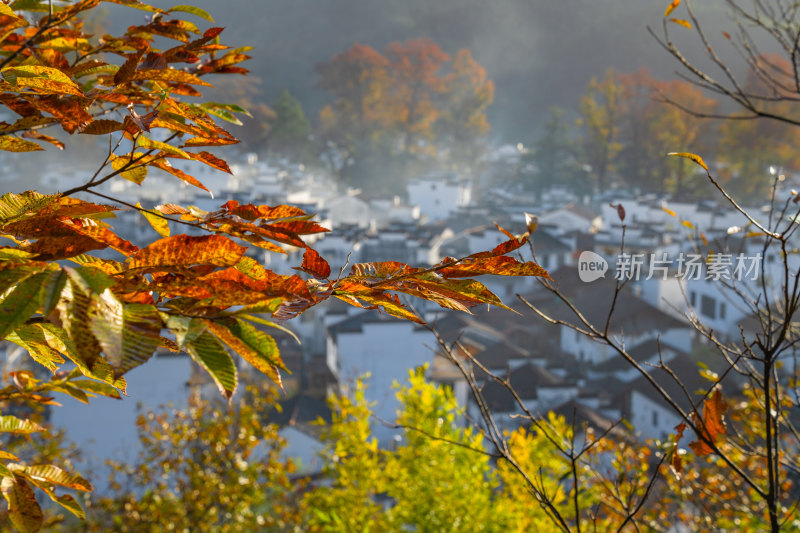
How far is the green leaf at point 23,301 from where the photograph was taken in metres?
0.33

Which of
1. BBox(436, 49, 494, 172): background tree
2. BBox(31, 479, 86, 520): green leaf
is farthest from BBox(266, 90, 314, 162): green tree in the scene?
BBox(31, 479, 86, 520): green leaf

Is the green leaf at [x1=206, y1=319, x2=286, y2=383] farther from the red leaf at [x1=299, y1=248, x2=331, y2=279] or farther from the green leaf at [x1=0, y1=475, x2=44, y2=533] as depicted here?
the green leaf at [x1=0, y1=475, x2=44, y2=533]

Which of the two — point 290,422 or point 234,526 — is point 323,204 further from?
point 234,526

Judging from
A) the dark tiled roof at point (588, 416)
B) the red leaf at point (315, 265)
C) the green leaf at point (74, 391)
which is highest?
the dark tiled roof at point (588, 416)

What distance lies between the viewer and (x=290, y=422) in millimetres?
6172

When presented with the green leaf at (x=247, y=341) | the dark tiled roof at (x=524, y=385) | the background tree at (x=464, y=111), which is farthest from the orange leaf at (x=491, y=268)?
the background tree at (x=464, y=111)

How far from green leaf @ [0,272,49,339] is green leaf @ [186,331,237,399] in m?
0.08

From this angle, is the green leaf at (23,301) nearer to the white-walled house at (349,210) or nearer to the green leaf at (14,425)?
the green leaf at (14,425)

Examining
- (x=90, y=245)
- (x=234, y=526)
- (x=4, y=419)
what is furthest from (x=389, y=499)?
(x=90, y=245)

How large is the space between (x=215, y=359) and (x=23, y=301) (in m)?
0.10

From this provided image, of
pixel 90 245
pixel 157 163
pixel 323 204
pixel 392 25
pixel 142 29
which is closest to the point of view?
pixel 90 245

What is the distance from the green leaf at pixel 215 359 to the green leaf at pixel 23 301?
0.08 m

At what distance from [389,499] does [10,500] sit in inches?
200

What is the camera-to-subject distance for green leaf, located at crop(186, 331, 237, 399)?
355mm
